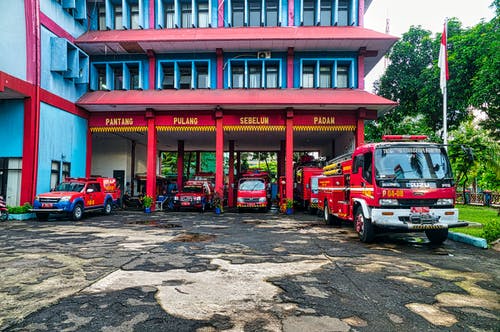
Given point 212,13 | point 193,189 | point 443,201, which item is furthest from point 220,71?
point 443,201

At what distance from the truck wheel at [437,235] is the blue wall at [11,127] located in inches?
684

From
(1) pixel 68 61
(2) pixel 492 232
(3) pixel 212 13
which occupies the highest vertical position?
(3) pixel 212 13

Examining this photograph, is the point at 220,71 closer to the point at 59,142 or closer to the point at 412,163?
the point at 59,142

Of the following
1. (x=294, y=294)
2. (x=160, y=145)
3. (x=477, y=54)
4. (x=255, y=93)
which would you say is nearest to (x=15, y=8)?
(x=255, y=93)

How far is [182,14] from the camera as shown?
20828 mm

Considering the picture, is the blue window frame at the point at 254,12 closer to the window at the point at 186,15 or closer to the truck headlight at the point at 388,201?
the window at the point at 186,15

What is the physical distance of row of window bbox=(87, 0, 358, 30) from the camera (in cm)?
1983

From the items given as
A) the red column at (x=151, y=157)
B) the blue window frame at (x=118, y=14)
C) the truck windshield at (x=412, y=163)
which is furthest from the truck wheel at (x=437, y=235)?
the blue window frame at (x=118, y=14)

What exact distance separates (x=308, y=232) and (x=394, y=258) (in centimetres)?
412

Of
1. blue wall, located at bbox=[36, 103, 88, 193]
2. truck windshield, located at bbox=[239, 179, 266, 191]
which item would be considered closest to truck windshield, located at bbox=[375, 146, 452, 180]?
truck windshield, located at bbox=[239, 179, 266, 191]

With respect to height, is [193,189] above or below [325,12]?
below

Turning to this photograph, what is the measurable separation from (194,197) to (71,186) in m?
6.79

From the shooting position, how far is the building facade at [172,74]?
15414 millimetres

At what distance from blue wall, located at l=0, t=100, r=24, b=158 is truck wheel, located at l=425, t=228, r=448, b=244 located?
17.4 metres
